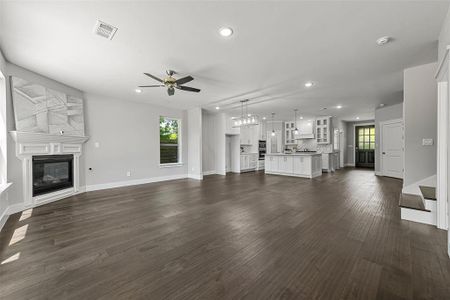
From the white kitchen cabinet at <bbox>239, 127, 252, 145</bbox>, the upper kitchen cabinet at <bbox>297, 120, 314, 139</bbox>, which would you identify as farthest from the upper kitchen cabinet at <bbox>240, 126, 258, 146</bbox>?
the upper kitchen cabinet at <bbox>297, 120, 314, 139</bbox>

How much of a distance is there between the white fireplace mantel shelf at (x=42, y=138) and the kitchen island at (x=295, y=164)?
701 centimetres

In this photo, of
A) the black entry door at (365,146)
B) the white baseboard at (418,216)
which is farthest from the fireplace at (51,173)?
the black entry door at (365,146)

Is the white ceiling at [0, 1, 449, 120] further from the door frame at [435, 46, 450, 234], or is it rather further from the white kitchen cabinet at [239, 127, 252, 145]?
the white kitchen cabinet at [239, 127, 252, 145]

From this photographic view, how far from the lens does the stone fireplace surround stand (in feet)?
12.0

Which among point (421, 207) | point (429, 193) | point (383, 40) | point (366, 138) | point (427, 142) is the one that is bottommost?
point (421, 207)

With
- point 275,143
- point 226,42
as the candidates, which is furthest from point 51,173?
point 275,143

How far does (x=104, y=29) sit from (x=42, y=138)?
308cm

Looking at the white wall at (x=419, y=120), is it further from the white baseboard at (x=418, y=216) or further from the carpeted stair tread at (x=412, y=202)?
the white baseboard at (x=418, y=216)

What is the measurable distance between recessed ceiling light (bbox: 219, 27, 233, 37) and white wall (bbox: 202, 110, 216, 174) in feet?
19.7

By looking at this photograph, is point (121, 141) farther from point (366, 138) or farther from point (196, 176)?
point (366, 138)

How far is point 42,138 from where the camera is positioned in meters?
3.97

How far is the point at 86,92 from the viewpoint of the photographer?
5180mm

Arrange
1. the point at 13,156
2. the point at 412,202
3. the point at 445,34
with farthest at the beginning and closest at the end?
the point at 13,156 < the point at 412,202 < the point at 445,34

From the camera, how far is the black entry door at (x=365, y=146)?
10.8m
